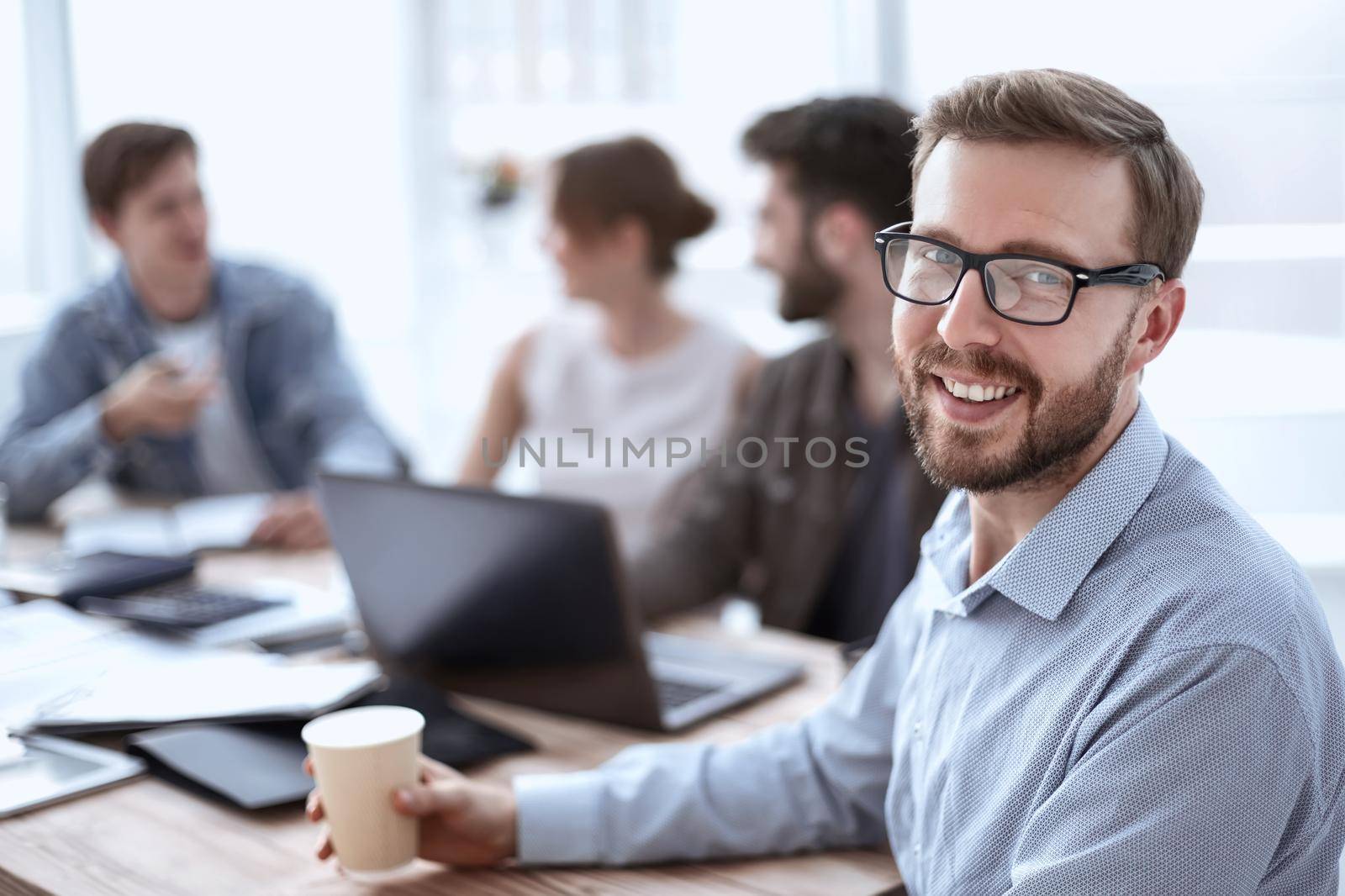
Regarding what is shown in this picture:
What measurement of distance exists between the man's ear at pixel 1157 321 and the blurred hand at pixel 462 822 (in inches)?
24.2

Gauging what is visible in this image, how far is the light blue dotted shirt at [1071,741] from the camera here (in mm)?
823

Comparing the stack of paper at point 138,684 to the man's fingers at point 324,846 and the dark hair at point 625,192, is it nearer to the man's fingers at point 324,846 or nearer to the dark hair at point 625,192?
the man's fingers at point 324,846

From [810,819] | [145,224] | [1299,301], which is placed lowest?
[810,819]

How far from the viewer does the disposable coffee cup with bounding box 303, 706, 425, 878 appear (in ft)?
3.41

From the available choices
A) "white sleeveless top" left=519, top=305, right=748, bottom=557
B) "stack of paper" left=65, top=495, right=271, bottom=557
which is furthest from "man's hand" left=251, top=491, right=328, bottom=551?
"white sleeveless top" left=519, top=305, right=748, bottom=557

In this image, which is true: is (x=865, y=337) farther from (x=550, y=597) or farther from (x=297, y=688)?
(x=297, y=688)

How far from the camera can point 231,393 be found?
271cm

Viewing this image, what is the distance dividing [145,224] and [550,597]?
5.28 feet

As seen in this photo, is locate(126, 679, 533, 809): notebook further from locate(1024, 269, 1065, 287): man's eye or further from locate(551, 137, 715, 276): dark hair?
locate(551, 137, 715, 276): dark hair

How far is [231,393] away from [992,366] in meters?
2.07

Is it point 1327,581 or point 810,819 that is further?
point 1327,581

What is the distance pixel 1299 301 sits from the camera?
2.50 metres

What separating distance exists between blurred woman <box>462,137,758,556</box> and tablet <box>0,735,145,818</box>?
1.22m

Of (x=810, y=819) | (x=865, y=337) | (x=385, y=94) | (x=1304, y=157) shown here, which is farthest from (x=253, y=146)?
(x=810, y=819)
